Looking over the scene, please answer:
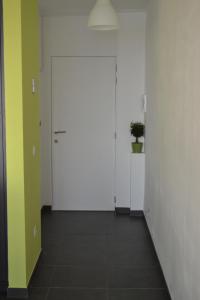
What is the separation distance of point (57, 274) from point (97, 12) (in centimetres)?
256

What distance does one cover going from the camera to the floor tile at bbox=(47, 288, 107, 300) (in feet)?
11.4

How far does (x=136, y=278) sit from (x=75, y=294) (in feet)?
2.06

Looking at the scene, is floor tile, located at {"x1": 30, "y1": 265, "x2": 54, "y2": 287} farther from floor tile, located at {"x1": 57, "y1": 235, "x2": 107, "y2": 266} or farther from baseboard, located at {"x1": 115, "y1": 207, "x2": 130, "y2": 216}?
baseboard, located at {"x1": 115, "y1": 207, "x2": 130, "y2": 216}

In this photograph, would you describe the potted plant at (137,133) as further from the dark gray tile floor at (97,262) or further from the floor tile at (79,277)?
the floor tile at (79,277)

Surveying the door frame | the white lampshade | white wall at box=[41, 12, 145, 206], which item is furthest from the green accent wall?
white wall at box=[41, 12, 145, 206]

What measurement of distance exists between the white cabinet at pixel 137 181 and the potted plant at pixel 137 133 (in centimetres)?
10

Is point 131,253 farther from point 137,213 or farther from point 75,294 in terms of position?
point 137,213

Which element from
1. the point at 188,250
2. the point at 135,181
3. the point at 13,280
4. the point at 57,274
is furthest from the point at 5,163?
the point at 135,181

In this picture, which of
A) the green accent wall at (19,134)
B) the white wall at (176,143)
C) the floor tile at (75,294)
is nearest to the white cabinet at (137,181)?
the white wall at (176,143)

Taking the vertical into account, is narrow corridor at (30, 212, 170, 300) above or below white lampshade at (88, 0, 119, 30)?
below

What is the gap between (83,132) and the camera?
5977 millimetres

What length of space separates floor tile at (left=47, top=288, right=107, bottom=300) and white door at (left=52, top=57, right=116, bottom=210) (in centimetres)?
249

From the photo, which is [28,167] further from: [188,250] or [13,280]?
[188,250]

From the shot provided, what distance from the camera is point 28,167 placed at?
363cm
